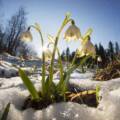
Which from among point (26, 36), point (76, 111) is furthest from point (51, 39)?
point (76, 111)

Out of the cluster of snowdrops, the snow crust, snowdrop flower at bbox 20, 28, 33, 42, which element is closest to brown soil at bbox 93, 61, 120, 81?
the cluster of snowdrops

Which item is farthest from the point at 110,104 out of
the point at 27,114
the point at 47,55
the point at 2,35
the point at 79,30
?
the point at 2,35

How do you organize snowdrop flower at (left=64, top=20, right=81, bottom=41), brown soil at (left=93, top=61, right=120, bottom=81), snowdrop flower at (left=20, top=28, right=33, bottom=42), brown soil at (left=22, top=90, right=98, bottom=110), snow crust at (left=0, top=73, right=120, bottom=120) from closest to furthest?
snow crust at (left=0, top=73, right=120, bottom=120)
brown soil at (left=22, top=90, right=98, bottom=110)
snowdrop flower at (left=64, top=20, right=81, bottom=41)
snowdrop flower at (left=20, top=28, right=33, bottom=42)
brown soil at (left=93, top=61, right=120, bottom=81)

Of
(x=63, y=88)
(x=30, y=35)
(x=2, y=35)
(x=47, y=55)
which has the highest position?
(x=2, y=35)

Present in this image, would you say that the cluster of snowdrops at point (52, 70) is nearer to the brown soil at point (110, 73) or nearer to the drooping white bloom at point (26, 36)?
the drooping white bloom at point (26, 36)

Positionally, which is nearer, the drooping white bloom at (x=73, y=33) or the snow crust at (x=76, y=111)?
the snow crust at (x=76, y=111)

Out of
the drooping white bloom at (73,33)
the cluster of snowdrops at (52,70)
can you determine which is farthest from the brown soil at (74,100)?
the drooping white bloom at (73,33)

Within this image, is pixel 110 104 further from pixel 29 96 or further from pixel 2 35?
pixel 2 35

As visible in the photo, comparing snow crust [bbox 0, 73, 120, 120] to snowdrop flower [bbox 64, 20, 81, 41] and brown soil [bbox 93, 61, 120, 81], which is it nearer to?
snowdrop flower [bbox 64, 20, 81, 41]

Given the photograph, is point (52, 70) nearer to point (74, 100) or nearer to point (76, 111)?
point (74, 100)
